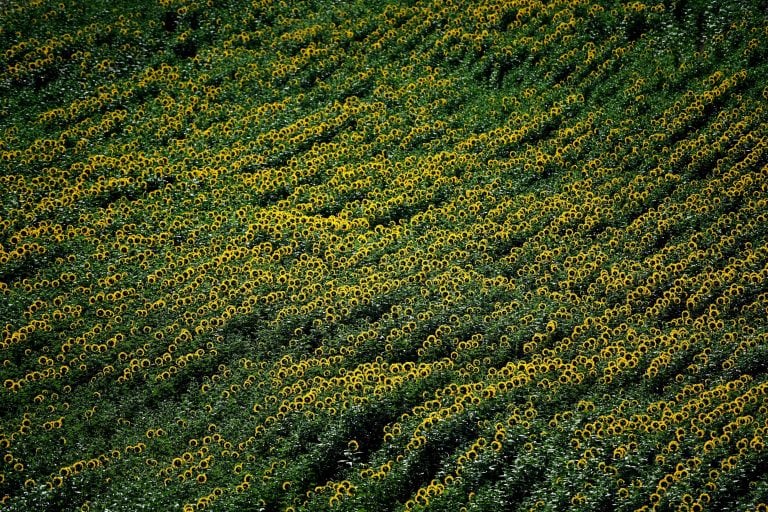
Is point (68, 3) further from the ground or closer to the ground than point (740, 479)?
further from the ground

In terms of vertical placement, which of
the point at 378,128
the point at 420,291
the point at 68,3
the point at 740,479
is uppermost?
the point at 68,3

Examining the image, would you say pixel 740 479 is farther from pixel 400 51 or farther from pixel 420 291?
pixel 400 51

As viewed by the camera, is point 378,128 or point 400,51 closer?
point 378,128

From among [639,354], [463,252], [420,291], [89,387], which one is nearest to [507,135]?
[463,252]

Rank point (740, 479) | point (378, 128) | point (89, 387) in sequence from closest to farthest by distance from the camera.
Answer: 1. point (740, 479)
2. point (89, 387)
3. point (378, 128)

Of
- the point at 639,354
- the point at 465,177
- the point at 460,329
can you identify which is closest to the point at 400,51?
the point at 465,177

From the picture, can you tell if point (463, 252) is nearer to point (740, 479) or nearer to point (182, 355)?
point (182, 355)

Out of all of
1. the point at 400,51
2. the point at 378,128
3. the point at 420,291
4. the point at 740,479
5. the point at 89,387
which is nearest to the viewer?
the point at 740,479
